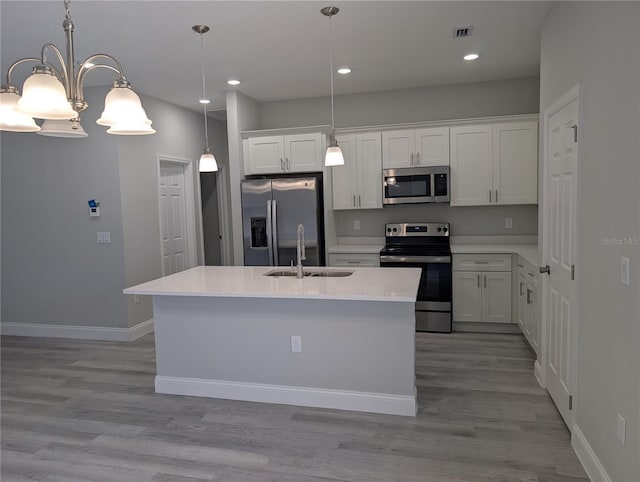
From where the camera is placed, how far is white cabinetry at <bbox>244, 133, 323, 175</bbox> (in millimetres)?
4984

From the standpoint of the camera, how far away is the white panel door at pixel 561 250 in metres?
2.57

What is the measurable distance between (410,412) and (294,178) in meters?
2.81

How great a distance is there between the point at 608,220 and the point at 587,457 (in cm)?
122

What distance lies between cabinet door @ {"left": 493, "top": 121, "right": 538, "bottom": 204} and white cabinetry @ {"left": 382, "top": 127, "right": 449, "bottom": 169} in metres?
0.53

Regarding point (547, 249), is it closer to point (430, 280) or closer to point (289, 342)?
point (430, 280)

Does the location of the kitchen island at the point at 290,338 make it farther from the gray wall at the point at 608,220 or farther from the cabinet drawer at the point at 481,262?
the cabinet drawer at the point at 481,262

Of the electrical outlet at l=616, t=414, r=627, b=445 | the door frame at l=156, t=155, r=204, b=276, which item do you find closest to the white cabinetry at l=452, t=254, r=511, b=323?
the electrical outlet at l=616, t=414, r=627, b=445

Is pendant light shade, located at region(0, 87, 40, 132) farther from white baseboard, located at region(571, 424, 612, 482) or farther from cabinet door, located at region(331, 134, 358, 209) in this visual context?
cabinet door, located at region(331, 134, 358, 209)

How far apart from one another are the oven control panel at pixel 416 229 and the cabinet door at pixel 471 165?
0.40 m

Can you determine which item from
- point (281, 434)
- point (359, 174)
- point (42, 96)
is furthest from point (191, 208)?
point (42, 96)

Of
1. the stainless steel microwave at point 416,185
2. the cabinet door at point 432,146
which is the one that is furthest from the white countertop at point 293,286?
the cabinet door at point 432,146

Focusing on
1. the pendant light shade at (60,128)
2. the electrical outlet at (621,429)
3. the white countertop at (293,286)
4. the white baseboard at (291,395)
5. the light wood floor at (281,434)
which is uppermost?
the pendant light shade at (60,128)

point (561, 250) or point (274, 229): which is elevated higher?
point (274, 229)

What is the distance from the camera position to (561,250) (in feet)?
9.23
